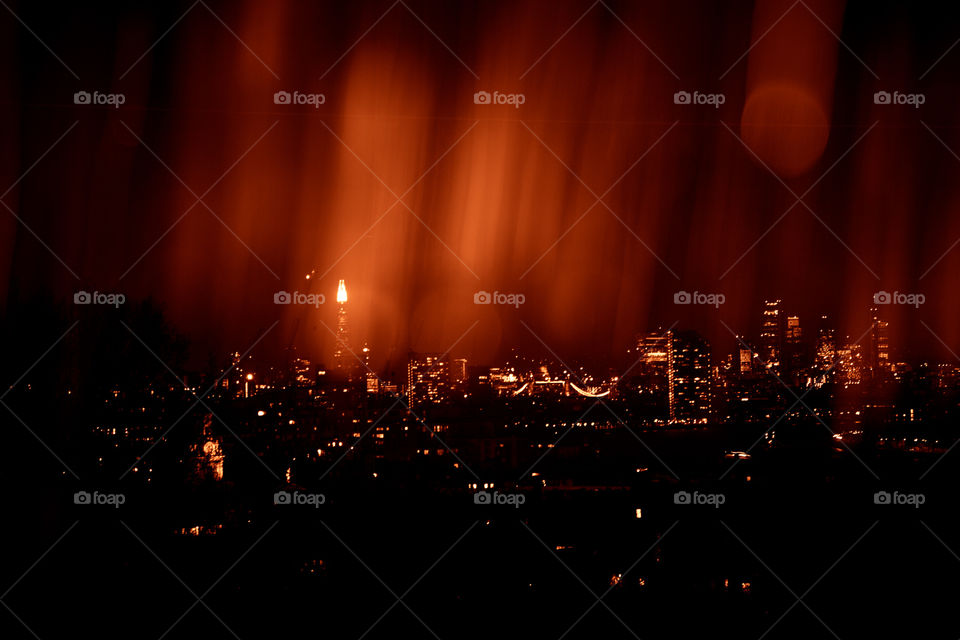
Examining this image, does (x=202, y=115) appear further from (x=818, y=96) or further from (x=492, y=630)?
(x=818, y=96)

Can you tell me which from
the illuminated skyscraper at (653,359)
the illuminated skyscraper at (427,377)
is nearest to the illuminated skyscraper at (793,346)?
the illuminated skyscraper at (653,359)

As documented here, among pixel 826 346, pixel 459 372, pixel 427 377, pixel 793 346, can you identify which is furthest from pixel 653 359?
pixel 427 377

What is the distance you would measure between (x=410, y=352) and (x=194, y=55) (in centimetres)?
240

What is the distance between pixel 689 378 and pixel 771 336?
656 mm

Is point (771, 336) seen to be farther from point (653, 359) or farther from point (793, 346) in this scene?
point (653, 359)

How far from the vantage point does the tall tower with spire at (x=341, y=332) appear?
4.20 meters

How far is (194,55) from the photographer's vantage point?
386 centimetres

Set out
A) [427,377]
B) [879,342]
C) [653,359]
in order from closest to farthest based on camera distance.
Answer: [879,342]
[653,359]
[427,377]

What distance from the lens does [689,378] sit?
476 centimetres

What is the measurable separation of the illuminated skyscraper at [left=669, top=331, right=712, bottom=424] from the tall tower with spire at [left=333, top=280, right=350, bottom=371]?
232 cm

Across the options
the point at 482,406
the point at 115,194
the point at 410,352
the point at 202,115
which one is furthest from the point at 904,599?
the point at 115,194

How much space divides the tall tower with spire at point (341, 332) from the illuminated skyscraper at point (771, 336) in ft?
9.55

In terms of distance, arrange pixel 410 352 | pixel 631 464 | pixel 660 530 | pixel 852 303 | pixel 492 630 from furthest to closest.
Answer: pixel 410 352
pixel 852 303
pixel 631 464
pixel 660 530
pixel 492 630

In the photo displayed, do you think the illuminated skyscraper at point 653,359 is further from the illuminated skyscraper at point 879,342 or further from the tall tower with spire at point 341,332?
the tall tower with spire at point 341,332
